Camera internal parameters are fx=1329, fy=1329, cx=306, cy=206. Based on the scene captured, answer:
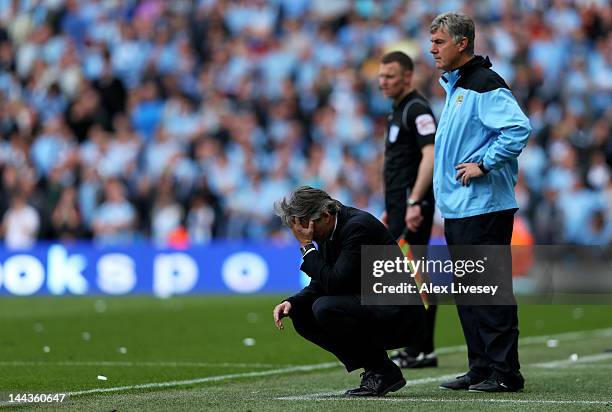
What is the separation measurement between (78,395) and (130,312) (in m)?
9.25

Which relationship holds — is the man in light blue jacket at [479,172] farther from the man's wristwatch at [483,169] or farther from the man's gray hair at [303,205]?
the man's gray hair at [303,205]

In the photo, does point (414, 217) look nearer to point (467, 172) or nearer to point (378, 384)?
point (467, 172)

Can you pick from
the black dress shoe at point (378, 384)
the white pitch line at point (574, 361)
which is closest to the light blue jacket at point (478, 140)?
the black dress shoe at point (378, 384)

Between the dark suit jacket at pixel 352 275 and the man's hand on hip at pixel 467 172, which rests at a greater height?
the man's hand on hip at pixel 467 172

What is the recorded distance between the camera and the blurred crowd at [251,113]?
70.3 feet

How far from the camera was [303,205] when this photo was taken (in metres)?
7.53

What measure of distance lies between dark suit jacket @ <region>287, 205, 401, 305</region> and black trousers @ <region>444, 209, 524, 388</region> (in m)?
0.67

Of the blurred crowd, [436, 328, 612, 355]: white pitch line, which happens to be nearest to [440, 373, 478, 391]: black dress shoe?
[436, 328, 612, 355]: white pitch line

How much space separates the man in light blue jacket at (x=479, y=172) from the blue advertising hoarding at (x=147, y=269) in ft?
42.7

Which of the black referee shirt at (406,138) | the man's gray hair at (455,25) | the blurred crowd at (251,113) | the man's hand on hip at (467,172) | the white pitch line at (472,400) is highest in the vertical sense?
the blurred crowd at (251,113)

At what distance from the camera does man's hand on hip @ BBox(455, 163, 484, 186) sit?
8102 mm

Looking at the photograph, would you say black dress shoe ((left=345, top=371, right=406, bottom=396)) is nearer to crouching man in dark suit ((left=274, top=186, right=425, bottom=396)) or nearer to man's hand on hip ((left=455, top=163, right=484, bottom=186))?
crouching man in dark suit ((left=274, top=186, right=425, bottom=396))

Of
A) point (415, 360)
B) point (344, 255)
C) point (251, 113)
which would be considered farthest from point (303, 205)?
point (251, 113)

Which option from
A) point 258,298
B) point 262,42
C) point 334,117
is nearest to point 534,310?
point 258,298
